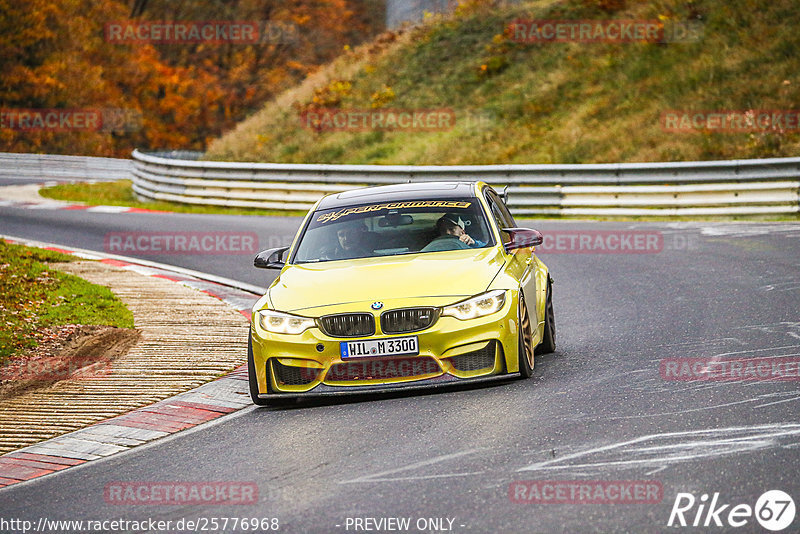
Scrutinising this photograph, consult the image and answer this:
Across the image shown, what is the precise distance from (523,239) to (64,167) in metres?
37.9

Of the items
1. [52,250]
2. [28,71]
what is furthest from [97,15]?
[52,250]

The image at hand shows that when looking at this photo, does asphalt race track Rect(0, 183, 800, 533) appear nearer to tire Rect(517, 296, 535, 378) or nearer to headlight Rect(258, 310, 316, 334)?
tire Rect(517, 296, 535, 378)

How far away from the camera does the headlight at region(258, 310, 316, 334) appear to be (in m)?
8.05

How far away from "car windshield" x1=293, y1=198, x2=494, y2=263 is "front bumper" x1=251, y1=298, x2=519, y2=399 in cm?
129

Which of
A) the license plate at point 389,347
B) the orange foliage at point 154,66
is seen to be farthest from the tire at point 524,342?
the orange foliage at point 154,66

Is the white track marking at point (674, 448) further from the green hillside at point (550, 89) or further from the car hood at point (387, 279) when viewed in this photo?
the green hillside at point (550, 89)

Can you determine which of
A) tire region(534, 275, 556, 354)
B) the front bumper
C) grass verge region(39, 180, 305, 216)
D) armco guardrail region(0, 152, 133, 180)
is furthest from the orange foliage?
the front bumper

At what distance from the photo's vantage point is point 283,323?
814 cm

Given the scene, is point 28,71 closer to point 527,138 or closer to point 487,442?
point 527,138

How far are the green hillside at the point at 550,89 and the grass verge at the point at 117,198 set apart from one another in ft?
17.4

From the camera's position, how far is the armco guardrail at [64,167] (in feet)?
140

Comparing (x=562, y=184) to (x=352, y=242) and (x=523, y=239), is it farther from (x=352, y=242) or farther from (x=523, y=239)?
(x=352, y=242)

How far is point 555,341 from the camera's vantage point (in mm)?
10117

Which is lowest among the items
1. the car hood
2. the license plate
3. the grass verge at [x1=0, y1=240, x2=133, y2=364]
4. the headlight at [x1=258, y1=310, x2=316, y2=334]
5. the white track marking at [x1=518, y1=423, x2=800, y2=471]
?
the grass verge at [x1=0, y1=240, x2=133, y2=364]
